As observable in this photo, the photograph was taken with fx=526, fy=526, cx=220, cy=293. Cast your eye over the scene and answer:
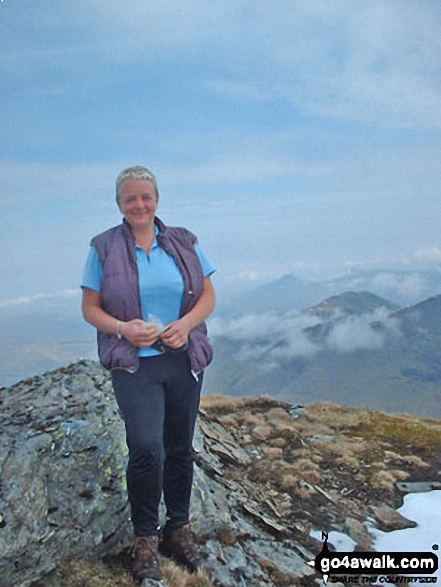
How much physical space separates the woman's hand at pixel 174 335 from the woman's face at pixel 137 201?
4.42 feet

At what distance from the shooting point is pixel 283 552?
9453 mm

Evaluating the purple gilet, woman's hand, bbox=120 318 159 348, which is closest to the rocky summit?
the purple gilet

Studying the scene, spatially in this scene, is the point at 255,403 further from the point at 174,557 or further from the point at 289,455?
the point at 174,557

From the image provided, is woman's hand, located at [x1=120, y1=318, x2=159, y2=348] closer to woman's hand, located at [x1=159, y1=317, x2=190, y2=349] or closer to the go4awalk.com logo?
woman's hand, located at [x1=159, y1=317, x2=190, y2=349]

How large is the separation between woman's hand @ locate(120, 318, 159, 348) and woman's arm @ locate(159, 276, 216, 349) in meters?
0.15

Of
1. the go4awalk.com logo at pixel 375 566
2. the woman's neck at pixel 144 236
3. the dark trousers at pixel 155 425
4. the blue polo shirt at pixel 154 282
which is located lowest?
the go4awalk.com logo at pixel 375 566

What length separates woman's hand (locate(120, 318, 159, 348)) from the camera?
20.0 ft

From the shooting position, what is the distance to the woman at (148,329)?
6305 mm

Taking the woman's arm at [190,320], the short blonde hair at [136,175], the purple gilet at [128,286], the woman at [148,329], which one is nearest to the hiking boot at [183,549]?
the woman at [148,329]

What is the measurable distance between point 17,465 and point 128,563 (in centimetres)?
235

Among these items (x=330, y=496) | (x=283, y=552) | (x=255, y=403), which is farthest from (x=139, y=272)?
(x=255, y=403)

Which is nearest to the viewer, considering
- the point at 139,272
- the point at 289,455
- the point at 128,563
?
the point at 139,272

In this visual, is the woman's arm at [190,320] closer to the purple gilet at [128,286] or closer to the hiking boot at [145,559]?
the purple gilet at [128,286]

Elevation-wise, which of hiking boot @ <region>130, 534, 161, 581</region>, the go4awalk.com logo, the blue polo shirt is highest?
the blue polo shirt
